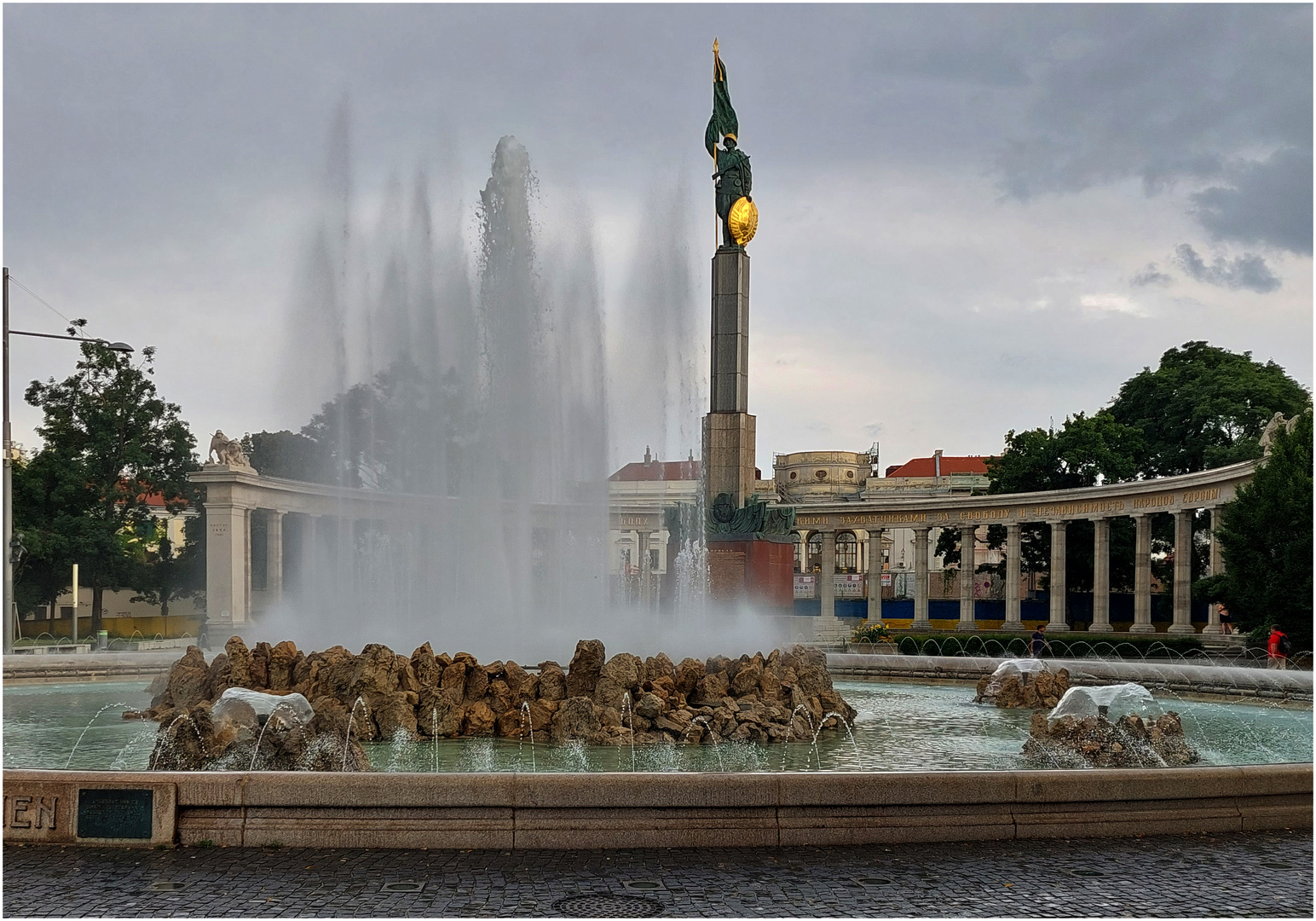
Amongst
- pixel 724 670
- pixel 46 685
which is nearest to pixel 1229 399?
pixel 724 670

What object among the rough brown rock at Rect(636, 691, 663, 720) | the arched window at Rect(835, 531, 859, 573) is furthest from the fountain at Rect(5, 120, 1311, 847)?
the arched window at Rect(835, 531, 859, 573)

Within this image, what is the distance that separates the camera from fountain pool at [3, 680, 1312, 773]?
613 inches

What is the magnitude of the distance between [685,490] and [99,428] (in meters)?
30.1

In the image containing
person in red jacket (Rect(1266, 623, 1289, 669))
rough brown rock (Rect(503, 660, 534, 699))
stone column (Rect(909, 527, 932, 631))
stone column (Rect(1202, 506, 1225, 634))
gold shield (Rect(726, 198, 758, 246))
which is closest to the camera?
rough brown rock (Rect(503, 660, 534, 699))

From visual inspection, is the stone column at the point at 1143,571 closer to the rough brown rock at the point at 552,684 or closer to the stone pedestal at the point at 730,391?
the stone pedestal at the point at 730,391

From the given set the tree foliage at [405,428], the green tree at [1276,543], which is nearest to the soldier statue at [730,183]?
the tree foliage at [405,428]

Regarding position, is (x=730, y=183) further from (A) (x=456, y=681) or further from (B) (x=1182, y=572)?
(B) (x=1182, y=572)

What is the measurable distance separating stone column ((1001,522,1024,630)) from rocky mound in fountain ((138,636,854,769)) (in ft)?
147

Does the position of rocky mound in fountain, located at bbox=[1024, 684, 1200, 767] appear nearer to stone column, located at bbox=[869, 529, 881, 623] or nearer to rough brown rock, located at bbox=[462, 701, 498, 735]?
rough brown rock, located at bbox=[462, 701, 498, 735]

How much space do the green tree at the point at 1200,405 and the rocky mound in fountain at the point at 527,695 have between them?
49916mm

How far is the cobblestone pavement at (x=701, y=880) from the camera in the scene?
8977 millimetres

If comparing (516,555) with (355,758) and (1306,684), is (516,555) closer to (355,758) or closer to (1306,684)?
(355,758)

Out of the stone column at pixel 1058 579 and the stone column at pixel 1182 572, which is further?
the stone column at pixel 1058 579

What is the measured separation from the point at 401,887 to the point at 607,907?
1.69 metres
